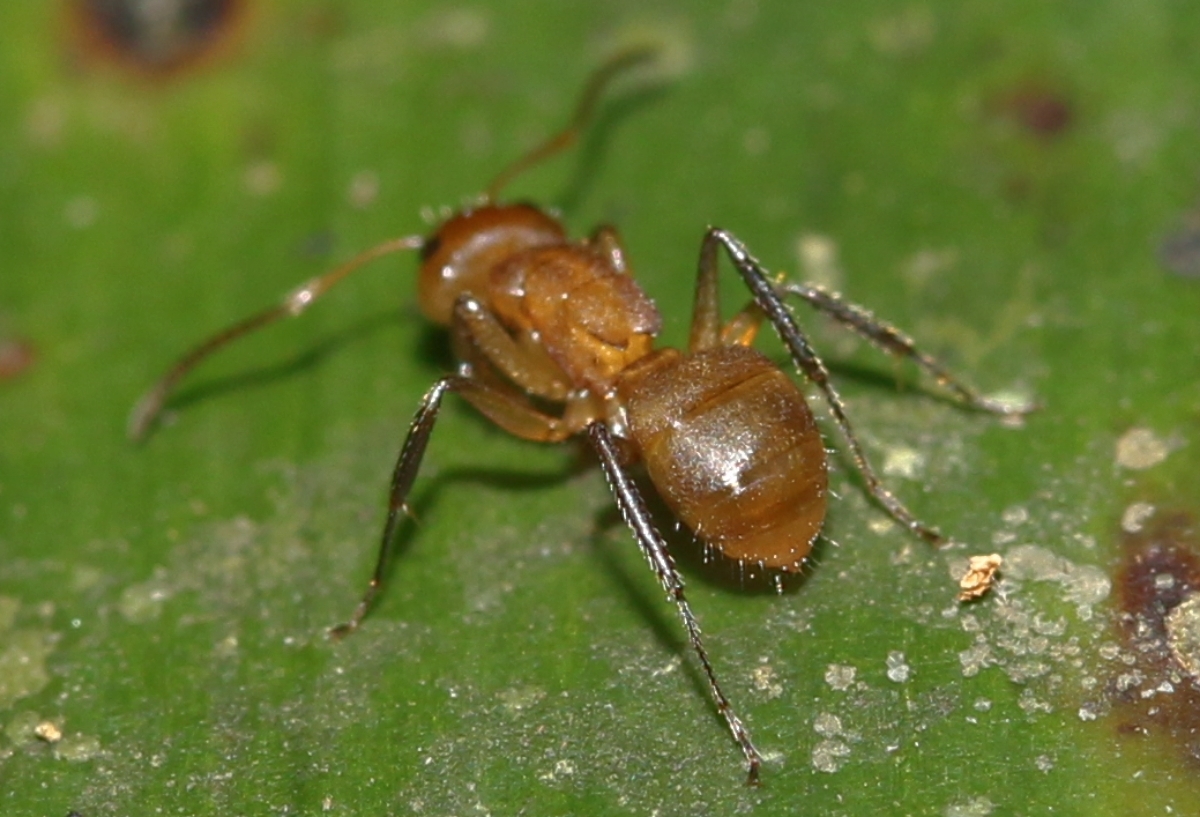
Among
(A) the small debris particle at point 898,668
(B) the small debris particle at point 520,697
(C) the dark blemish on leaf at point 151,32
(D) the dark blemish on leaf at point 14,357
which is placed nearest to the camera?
(A) the small debris particle at point 898,668

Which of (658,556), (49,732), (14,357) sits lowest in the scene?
(49,732)

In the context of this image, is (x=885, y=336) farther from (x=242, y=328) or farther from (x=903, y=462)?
(x=242, y=328)

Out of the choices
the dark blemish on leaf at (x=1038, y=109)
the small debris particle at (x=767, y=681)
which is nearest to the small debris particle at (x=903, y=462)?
the small debris particle at (x=767, y=681)

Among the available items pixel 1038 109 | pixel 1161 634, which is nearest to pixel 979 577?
pixel 1161 634

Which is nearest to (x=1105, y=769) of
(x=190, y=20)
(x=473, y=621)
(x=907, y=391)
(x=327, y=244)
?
(x=907, y=391)

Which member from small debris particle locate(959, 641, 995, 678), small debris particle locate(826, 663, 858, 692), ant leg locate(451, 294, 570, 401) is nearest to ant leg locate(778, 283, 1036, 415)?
ant leg locate(451, 294, 570, 401)

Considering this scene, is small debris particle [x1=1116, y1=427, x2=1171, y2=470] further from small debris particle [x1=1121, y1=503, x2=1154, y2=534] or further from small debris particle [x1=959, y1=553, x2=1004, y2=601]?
small debris particle [x1=959, y1=553, x2=1004, y2=601]

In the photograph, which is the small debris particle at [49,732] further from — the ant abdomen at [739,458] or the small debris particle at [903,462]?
the small debris particle at [903,462]
